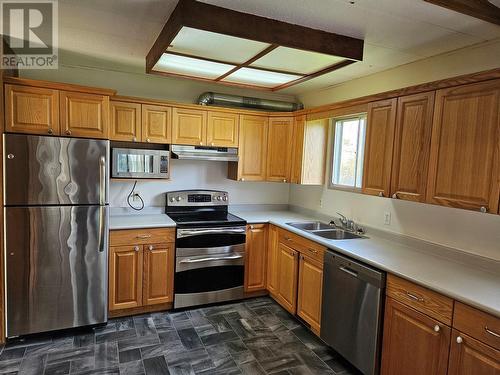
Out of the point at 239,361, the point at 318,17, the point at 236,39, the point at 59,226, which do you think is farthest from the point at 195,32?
the point at 239,361

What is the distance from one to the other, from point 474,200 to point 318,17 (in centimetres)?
149

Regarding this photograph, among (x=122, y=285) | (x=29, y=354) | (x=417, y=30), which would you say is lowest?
(x=29, y=354)

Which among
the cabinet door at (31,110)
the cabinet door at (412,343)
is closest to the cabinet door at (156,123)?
the cabinet door at (31,110)

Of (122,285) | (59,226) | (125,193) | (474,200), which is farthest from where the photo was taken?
(125,193)

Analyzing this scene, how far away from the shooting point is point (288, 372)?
2.51 m

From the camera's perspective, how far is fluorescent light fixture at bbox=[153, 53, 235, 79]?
2635 millimetres

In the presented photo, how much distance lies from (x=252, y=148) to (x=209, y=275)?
1.54 metres

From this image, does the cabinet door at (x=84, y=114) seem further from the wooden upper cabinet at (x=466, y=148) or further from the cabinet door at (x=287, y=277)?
the wooden upper cabinet at (x=466, y=148)

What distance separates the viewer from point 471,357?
5.65 feet

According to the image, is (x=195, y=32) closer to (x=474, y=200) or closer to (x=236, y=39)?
(x=236, y=39)

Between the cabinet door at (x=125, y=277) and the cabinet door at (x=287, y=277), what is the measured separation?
1439 mm

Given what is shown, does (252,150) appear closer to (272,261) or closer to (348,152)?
(348,152)

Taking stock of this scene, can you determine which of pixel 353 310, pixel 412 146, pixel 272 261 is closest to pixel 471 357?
pixel 353 310

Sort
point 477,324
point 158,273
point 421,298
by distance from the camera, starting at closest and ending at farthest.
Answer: point 477,324 → point 421,298 → point 158,273
